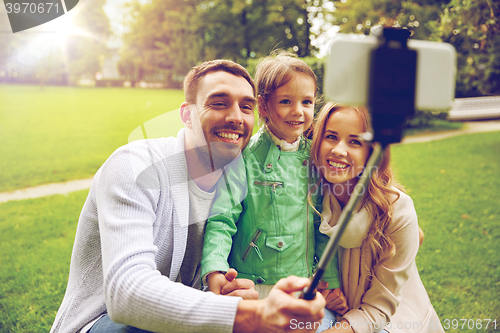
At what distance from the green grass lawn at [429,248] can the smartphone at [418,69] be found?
9.97 ft

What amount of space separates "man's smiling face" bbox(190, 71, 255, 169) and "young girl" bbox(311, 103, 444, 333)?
44 cm

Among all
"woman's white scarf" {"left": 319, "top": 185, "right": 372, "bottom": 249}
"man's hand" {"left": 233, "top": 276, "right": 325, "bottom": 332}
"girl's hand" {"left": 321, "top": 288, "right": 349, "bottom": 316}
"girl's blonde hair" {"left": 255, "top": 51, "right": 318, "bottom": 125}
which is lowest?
"girl's hand" {"left": 321, "top": 288, "right": 349, "bottom": 316}

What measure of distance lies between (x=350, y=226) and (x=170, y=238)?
0.93m

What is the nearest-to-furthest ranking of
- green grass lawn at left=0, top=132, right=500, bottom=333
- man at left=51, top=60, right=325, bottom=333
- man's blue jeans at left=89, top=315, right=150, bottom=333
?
1. man at left=51, top=60, right=325, bottom=333
2. man's blue jeans at left=89, top=315, right=150, bottom=333
3. green grass lawn at left=0, top=132, right=500, bottom=333

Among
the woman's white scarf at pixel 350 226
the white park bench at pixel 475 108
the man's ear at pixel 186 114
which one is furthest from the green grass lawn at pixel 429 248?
the white park bench at pixel 475 108

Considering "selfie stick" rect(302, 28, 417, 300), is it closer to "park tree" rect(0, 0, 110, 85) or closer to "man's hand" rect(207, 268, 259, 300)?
"man's hand" rect(207, 268, 259, 300)

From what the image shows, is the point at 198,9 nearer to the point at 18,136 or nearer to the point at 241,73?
the point at 18,136

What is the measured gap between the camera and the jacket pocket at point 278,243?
1.89m

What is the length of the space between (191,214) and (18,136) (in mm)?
12404

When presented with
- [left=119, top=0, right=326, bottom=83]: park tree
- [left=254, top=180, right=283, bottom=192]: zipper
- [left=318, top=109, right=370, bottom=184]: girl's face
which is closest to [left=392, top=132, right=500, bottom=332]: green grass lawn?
[left=318, top=109, right=370, bottom=184]: girl's face

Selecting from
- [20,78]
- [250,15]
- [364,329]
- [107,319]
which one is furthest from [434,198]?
[20,78]

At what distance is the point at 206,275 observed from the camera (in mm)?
1793

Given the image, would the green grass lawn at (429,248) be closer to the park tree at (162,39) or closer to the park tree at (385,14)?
the park tree at (385,14)

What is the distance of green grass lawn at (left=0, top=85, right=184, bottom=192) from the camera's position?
724 centimetres
